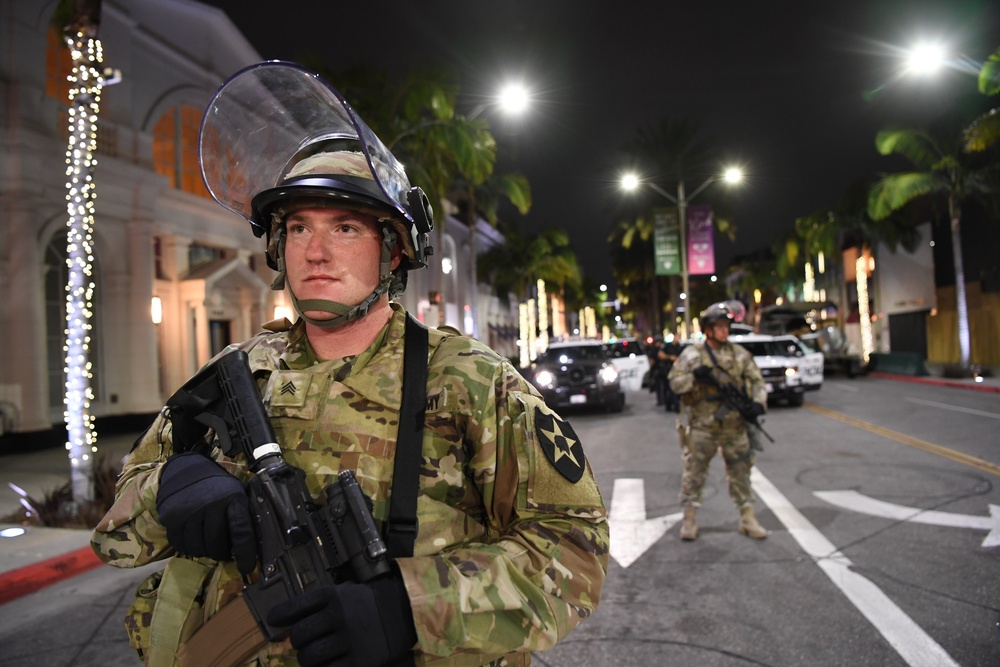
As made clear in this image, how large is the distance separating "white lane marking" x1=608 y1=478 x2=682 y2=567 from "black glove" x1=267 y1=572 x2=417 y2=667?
4.05m

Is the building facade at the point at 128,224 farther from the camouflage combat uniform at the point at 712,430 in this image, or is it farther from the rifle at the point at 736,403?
the rifle at the point at 736,403

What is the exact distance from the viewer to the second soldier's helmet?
5.81 ft

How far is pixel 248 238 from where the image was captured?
18.0 meters

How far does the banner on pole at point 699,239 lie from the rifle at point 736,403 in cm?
1904

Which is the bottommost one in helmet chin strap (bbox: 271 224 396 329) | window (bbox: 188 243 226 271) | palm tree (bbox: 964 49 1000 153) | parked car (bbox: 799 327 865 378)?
parked car (bbox: 799 327 865 378)

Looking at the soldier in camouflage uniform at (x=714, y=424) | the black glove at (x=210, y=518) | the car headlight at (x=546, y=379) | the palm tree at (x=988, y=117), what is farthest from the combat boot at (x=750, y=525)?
the palm tree at (x=988, y=117)

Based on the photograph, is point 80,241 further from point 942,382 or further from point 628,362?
point 942,382

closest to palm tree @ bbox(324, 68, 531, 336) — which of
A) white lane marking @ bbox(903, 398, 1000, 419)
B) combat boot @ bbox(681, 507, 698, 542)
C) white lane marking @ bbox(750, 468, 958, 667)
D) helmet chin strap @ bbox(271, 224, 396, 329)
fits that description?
combat boot @ bbox(681, 507, 698, 542)

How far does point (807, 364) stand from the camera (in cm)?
1575

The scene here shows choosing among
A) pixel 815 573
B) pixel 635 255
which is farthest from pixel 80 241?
pixel 635 255

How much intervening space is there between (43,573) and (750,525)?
219 inches

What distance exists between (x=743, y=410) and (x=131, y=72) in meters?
14.2

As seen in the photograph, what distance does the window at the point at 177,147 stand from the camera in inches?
613

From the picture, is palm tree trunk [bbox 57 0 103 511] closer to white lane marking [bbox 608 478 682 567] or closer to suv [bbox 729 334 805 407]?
white lane marking [bbox 608 478 682 567]
